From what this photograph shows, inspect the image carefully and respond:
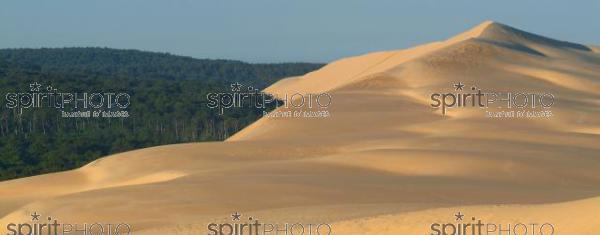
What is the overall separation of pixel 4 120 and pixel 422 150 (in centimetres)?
6682

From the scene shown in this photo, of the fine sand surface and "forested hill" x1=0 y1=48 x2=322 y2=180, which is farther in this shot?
"forested hill" x1=0 y1=48 x2=322 y2=180

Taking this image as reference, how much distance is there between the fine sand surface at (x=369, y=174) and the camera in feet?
74.5

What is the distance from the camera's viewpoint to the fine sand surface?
74.5 feet

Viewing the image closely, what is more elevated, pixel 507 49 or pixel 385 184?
pixel 507 49

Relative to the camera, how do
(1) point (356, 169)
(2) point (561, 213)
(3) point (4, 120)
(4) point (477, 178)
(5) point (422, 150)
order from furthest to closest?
(3) point (4, 120), (5) point (422, 150), (1) point (356, 169), (4) point (477, 178), (2) point (561, 213)

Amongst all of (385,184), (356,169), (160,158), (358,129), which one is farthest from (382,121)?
(385,184)

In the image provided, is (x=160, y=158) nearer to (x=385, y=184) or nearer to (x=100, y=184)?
(x=100, y=184)

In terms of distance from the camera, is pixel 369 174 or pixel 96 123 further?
pixel 96 123

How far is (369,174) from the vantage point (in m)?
34.4

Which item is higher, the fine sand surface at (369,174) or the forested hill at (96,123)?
the forested hill at (96,123)

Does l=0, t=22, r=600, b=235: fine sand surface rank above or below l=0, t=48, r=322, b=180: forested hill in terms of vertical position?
below

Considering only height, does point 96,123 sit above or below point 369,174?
above

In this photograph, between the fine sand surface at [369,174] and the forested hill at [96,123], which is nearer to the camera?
the fine sand surface at [369,174]

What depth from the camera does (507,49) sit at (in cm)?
8619
